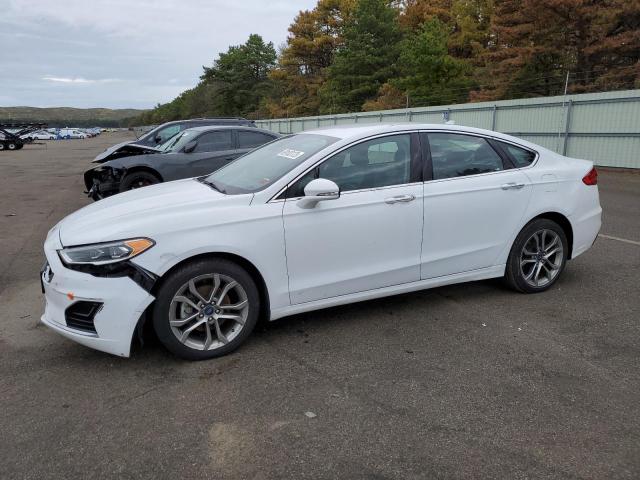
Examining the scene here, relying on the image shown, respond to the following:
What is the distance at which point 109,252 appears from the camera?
3.27m

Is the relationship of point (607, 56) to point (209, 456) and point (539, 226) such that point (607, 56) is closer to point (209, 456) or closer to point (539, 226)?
point (539, 226)

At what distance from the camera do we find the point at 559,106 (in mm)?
16469

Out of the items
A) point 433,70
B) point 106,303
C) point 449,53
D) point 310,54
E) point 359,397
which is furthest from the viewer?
point 310,54

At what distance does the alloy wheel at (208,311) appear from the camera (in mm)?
3418

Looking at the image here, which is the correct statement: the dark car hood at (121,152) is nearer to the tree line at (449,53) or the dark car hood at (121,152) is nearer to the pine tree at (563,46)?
the tree line at (449,53)

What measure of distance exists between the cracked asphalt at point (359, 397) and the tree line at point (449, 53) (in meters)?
20.8

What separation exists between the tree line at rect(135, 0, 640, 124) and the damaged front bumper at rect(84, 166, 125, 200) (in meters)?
18.9

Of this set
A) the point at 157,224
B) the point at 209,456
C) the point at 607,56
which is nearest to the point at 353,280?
the point at 157,224

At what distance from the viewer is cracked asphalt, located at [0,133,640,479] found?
2508 millimetres

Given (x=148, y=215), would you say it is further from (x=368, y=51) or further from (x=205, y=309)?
(x=368, y=51)

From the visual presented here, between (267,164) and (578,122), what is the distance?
47.4ft

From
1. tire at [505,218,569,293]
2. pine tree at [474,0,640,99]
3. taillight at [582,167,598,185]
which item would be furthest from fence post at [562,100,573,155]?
tire at [505,218,569,293]

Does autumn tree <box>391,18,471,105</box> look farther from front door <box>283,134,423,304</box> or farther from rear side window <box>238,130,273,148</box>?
front door <box>283,134,423,304</box>

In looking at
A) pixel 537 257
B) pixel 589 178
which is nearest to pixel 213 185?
pixel 537 257
